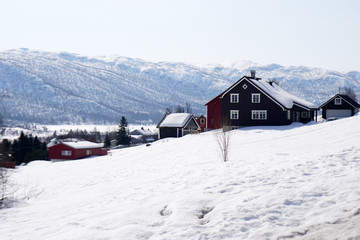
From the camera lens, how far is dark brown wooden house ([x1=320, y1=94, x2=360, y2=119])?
61344mm

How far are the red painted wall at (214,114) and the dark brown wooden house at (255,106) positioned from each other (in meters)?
3.21

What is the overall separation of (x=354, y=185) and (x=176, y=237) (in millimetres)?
6595

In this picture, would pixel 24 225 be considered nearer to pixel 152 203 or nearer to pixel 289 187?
pixel 152 203

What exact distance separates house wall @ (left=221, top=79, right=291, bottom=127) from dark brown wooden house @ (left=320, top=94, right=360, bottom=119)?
1548cm

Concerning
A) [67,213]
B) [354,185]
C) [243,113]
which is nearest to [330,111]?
[243,113]

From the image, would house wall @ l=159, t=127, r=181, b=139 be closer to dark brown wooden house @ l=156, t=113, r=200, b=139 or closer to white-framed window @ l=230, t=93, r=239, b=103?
dark brown wooden house @ l=156, t=113, r=200, b=139

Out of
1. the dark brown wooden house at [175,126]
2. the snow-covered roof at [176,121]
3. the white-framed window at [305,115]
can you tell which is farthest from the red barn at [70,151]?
the white-framed window at [305,115]

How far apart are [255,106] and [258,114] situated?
4.21 feet

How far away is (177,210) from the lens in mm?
11062

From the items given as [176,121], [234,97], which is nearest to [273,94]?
[234,97]

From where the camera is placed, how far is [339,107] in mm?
62094

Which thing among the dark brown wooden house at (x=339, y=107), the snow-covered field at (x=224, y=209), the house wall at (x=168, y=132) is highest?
the dark brown wooden house at (x=339, y=107)

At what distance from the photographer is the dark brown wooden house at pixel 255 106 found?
167 ft

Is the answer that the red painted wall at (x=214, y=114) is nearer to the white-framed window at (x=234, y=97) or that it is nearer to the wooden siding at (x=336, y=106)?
the white-framed window at (x=234, y=97)
